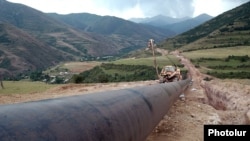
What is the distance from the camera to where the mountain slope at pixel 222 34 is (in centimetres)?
11006

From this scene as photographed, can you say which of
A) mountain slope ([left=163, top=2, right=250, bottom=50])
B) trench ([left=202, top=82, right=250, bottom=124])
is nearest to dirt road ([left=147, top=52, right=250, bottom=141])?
trench ([left=202, top=82, right=250, bottom=124])

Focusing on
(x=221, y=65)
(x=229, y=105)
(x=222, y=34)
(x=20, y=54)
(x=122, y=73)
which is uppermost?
(x=222, y=34)

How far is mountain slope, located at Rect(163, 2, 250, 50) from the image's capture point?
110056mm

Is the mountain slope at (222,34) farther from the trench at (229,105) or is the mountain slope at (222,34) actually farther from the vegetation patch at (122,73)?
the trench at (229,105)

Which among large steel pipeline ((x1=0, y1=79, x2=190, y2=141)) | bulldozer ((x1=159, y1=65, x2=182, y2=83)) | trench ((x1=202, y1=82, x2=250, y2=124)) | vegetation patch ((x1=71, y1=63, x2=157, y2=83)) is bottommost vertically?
vegetation patch ((x1=71, y1=63, x2=157, y2=83))

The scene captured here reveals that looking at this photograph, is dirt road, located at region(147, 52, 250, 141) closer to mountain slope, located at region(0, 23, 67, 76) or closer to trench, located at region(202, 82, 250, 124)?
trench, located at region(202, 82, 250, 124)

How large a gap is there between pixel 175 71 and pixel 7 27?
536ft

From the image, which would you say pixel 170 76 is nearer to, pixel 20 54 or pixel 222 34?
pixel 222 34

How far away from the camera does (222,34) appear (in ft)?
402

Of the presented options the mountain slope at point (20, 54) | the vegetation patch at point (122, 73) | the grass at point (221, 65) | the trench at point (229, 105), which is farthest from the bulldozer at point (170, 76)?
the mountain slope at point (20, 54)

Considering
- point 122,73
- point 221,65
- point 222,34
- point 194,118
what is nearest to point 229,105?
point 194,118

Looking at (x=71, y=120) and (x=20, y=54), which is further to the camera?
(x=20, y=54)

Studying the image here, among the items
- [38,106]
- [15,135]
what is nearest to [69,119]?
[38,106]

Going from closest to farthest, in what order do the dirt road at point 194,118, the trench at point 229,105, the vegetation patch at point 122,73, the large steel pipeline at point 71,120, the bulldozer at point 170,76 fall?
the large steel pipeline at point 71,120 < the dirt road at point 194,118 < the trench at point 229,105 < the bulldozer at point 170,76 < the vegetation patch at point 122,73
